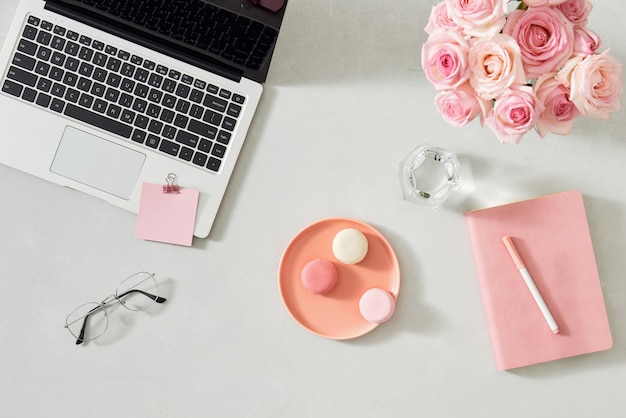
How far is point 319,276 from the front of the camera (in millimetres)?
→ 812

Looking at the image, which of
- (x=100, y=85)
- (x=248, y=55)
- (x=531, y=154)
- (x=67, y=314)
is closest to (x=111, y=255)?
(x=67, y=314)

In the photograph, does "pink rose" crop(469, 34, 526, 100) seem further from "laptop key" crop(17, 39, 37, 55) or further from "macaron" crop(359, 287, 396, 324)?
"laptop key" crop(17, 39, 37, 55)

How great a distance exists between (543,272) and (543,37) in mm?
365

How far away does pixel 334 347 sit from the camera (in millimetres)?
835

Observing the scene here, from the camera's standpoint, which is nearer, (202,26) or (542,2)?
(542,2)

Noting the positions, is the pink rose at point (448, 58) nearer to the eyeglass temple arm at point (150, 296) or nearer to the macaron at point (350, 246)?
the macaron at point (350, 246)

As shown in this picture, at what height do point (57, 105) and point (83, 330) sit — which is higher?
point (57, 105)

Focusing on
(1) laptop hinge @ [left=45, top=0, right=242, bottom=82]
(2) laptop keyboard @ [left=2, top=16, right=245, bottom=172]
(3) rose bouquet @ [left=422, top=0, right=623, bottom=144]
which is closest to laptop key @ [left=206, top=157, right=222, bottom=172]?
(2) laptop keyboard @ [left=2, top=16, right=245, bottom=172]

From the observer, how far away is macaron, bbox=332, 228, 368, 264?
2.67ft

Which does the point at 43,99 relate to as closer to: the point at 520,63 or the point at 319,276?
the point at 319,276

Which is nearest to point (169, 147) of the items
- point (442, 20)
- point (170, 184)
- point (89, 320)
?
point (170, 184)

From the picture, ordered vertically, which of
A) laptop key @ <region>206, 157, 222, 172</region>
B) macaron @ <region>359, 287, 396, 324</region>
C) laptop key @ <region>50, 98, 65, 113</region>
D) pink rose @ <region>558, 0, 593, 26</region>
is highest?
pink rose @ <region>558, 0, 593, 26</region>

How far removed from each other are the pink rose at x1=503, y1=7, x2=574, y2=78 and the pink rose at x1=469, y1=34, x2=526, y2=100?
2cm

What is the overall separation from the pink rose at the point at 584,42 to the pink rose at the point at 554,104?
0.04 meters
